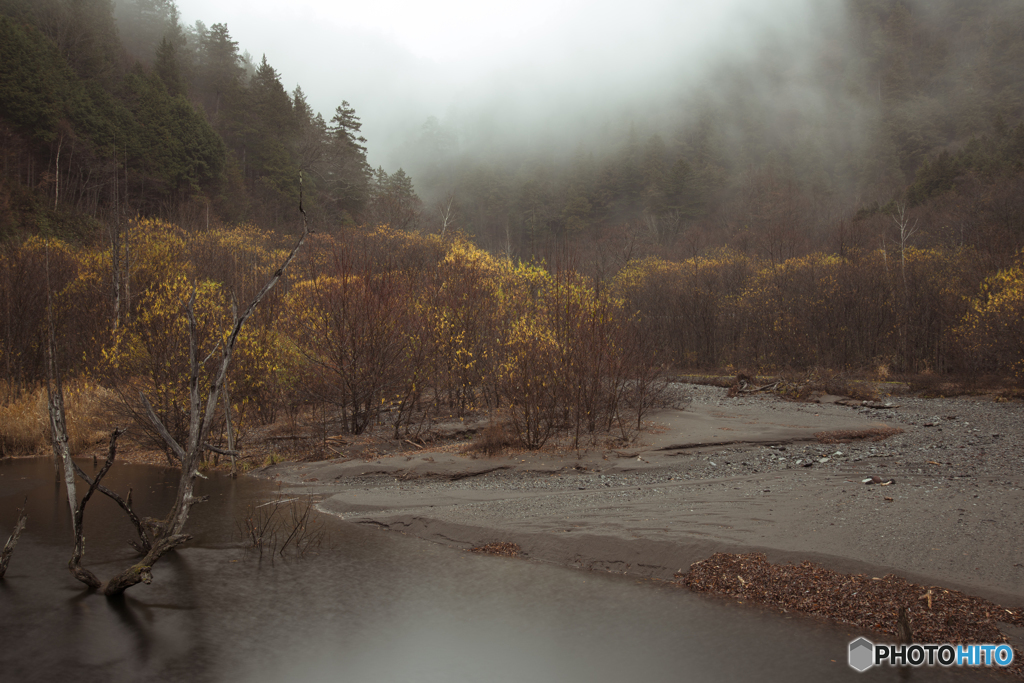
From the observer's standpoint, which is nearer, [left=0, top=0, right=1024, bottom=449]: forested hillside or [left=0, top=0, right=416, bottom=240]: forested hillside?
[left=0, top=0, right=1024, bottom=449]: forested hillside

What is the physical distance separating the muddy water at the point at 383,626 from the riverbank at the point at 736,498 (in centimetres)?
92

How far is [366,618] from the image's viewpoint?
7.63 m

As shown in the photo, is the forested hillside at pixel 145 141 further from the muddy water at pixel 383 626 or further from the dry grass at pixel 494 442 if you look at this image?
the muddy water at pixel 383 626

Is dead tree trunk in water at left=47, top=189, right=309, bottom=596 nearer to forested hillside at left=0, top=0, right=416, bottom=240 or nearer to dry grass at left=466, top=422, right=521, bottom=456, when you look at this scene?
dry grass at left=466, top=422, right=521, bottom=456

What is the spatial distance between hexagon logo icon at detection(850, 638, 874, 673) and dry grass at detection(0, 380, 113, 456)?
17.6 metres

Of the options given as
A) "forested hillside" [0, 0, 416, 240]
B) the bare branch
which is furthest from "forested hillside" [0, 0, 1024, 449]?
the bare branch

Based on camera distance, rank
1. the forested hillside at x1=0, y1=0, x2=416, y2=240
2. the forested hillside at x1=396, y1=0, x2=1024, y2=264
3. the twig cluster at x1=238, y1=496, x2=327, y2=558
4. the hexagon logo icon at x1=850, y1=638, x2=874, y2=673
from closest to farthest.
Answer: the hexagon logo icon at x1=850, y1=638, x2=874, y2=673 → the twig cluster at x1=238, y1=496, x2=327, y2=558 → the forested hillside at x1=0, y1=0, x2=416, y2=240 → the forested hillside at x1=396, y1=0, x2=1024, y2=264

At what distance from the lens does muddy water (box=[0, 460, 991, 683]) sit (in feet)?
20.9

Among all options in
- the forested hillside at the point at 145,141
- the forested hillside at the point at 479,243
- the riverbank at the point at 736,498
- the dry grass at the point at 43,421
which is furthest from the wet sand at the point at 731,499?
the forested hillside at the point at 145,141

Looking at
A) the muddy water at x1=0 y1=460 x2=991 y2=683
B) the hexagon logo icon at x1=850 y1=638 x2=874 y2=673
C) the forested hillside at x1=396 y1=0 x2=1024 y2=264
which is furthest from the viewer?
the forested hillside at x1=396 y1=0 x2=1024 y2=264

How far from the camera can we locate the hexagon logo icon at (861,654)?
596cm

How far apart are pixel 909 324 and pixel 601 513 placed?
28.7 meters

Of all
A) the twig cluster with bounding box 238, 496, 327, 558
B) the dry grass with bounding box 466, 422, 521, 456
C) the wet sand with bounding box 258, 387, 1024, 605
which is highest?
the dry grass with bounding box 466, 422, 521, 456

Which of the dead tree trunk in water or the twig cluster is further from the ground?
the dead tree trunk in water
